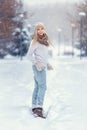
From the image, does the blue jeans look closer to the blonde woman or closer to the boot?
the blonde woman

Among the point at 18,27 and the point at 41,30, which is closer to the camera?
the point at 41,30

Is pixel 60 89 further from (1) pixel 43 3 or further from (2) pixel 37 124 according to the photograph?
(1) pixel 43 3

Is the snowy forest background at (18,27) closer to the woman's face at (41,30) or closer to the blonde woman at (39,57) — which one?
the blonde woman at (39,57)

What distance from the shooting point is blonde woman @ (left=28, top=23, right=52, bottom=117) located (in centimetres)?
970

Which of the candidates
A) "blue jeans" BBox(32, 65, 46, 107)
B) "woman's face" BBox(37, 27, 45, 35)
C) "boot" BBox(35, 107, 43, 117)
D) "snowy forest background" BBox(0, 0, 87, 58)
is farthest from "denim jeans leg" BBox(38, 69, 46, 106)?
"snowy forest background" BBox(0, 0, 87, 58)

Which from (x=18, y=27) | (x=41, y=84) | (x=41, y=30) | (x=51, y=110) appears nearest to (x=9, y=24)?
(x=18, y=27)

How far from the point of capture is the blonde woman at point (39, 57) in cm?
970

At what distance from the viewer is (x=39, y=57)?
32.2 ft

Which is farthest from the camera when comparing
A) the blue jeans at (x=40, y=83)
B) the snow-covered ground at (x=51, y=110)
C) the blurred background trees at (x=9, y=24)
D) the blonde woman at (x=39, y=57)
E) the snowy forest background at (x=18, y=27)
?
the snowy forest background at (x=18, y=27)

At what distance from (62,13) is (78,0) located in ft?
330

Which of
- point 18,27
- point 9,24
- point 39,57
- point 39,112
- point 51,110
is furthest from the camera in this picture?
point 18,27

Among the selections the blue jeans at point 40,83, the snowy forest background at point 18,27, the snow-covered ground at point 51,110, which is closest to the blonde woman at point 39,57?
the blue jeans at point 40,83

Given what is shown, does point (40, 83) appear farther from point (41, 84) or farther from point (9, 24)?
point (9, 24)

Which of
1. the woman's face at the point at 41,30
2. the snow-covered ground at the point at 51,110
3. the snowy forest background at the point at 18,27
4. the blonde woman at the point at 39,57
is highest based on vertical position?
the woman's face at the point at 41,30
